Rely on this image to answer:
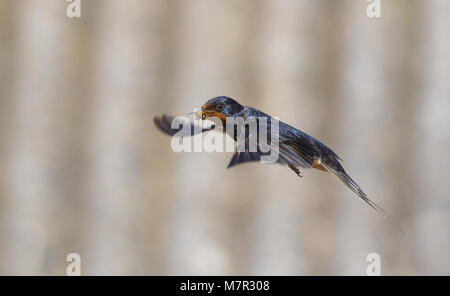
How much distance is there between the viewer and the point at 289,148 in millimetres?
126

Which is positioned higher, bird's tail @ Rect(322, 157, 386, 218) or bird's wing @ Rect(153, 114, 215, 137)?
bird's wing @ Rect(153, 114, 215, 137)

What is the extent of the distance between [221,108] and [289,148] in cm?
2

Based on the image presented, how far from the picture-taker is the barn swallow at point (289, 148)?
117 millimetres

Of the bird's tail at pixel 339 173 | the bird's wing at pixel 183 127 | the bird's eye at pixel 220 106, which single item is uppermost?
the bird's eye at pixel 220 106

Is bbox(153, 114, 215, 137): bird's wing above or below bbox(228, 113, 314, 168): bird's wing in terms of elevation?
above

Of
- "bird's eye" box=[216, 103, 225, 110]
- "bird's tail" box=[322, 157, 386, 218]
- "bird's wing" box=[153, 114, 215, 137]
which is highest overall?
"bird's eye" box=[216, 103, 225, 110]

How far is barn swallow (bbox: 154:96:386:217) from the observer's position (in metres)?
0.12

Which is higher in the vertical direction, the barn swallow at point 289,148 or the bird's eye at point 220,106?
the bird's eye at point 220,106

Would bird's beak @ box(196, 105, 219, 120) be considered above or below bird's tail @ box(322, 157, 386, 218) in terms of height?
above
